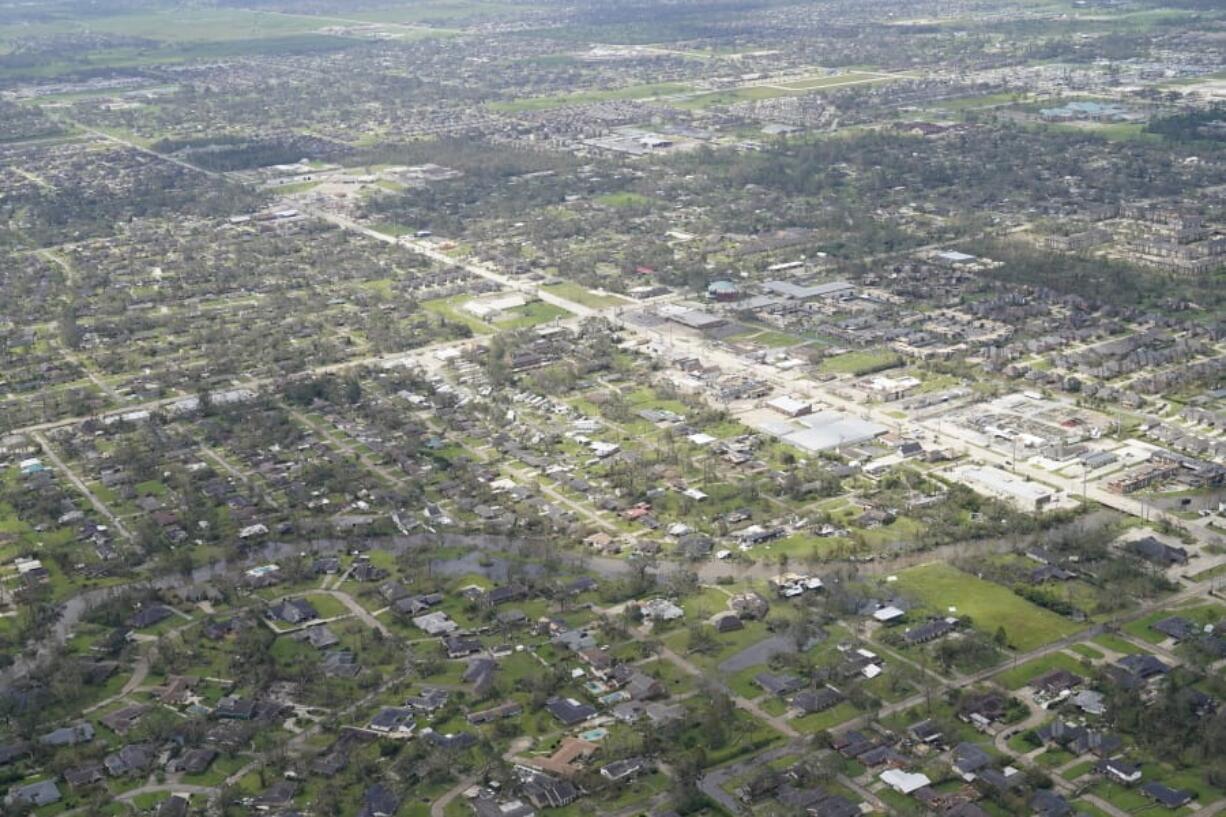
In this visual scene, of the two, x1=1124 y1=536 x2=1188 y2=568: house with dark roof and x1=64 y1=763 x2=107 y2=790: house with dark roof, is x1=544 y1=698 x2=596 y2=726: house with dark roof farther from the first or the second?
x1=1124 y1=536 x2=1188 y2=568: house with dark roof

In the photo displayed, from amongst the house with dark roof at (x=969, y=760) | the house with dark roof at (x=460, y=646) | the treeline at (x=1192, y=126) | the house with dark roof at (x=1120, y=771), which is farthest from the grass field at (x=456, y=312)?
the treeline at (x=1192, y=126)

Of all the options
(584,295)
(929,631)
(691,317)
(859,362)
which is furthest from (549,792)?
(584,295)

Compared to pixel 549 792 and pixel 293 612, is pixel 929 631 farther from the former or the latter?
pixel 293 612

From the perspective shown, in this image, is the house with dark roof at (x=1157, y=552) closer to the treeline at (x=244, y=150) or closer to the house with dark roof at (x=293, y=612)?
the house with dark roof at (x=293, y=612)

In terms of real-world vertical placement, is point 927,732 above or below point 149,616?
above

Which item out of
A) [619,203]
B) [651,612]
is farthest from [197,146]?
[651,612]

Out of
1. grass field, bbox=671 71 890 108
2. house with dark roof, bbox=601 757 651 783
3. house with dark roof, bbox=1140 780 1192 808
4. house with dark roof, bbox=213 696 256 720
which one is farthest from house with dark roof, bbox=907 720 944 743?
grass field, bbox=671 71 890 108
